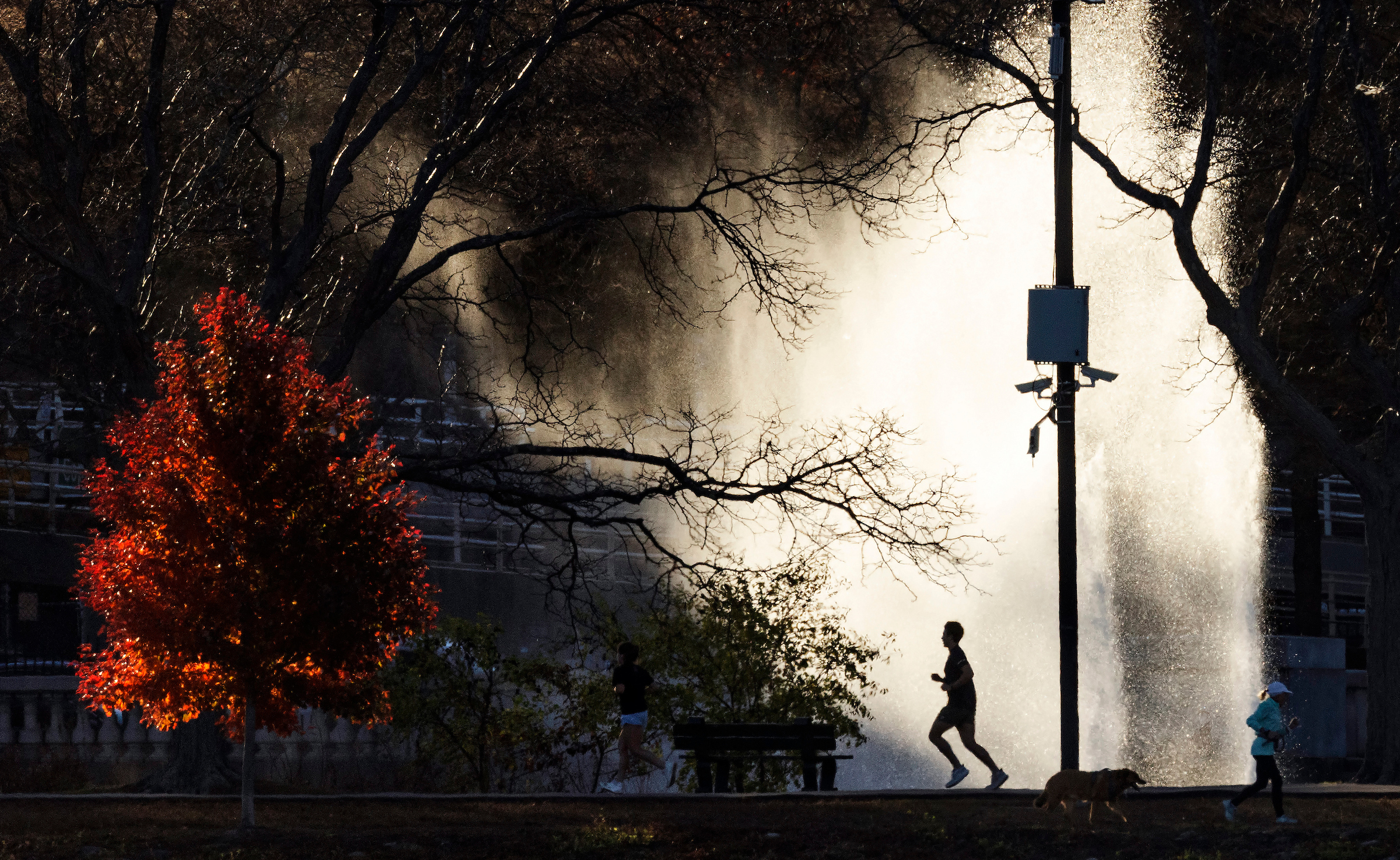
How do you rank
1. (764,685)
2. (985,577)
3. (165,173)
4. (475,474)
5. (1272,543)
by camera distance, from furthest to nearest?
(1272,543), (475,474), (985,577), (165,173), (764,685)

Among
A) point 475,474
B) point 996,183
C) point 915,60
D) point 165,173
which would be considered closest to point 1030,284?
point 996,183

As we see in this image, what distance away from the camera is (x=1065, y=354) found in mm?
14125

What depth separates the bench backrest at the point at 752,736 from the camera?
14.6 metres

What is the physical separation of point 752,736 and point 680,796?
1.66 meters

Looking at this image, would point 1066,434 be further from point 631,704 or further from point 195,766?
point 195,766

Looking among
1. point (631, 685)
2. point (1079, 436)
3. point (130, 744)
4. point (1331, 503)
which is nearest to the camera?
point (631, 685)

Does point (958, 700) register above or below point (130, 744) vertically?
above

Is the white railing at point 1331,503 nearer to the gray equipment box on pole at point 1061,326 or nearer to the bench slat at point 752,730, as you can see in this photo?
the gray equipment box on pole at point 1061,326

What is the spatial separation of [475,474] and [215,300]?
12.9m

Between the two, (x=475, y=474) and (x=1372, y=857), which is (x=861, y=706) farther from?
(x=475, y=474)

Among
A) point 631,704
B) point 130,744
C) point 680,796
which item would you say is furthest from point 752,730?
point 130,744

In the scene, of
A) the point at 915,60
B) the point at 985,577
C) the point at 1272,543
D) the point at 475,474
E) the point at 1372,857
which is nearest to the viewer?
the point at 1372,857

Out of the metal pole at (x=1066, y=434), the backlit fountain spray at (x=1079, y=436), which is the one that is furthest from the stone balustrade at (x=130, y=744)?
the metal pole at (x=1066, y=434)

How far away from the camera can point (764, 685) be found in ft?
54.5
